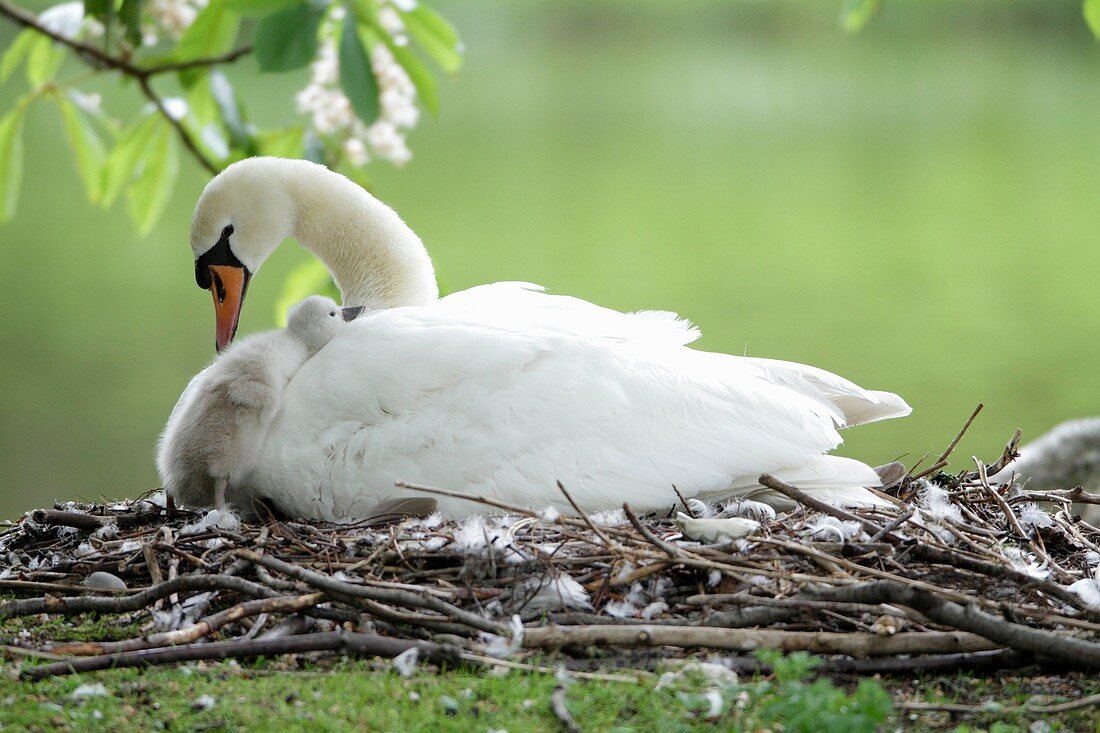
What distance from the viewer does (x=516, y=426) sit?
3814 millimetres

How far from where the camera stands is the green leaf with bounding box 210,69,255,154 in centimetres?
470

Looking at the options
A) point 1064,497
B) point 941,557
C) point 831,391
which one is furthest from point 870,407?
point 941,557

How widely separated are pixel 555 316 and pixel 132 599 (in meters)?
1.66

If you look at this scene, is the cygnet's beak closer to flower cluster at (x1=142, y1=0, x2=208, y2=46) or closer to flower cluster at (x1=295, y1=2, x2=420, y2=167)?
flower cluster at (x1=295, y1=2, x2=420, y2=167)

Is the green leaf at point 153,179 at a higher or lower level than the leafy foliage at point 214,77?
lower

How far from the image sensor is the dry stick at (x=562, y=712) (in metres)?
2.62

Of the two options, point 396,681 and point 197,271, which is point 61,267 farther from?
point 396,681

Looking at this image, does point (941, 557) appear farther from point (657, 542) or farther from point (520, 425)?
point (520, 425)

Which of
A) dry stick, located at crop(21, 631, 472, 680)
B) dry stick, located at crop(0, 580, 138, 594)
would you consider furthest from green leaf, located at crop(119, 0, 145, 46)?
dry stick, located at crop(21, 631, 472, 680)

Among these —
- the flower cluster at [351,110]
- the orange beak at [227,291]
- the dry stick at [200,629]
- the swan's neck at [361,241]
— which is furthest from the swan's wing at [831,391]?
the orange beak at [227,291]

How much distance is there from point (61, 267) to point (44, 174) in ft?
14.4

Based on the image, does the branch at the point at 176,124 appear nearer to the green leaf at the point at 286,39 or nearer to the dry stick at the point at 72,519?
the green leaf at the point at 286,39

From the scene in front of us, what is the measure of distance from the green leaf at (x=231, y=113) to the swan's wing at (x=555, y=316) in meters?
0.96

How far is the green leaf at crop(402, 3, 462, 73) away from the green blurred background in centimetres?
774
